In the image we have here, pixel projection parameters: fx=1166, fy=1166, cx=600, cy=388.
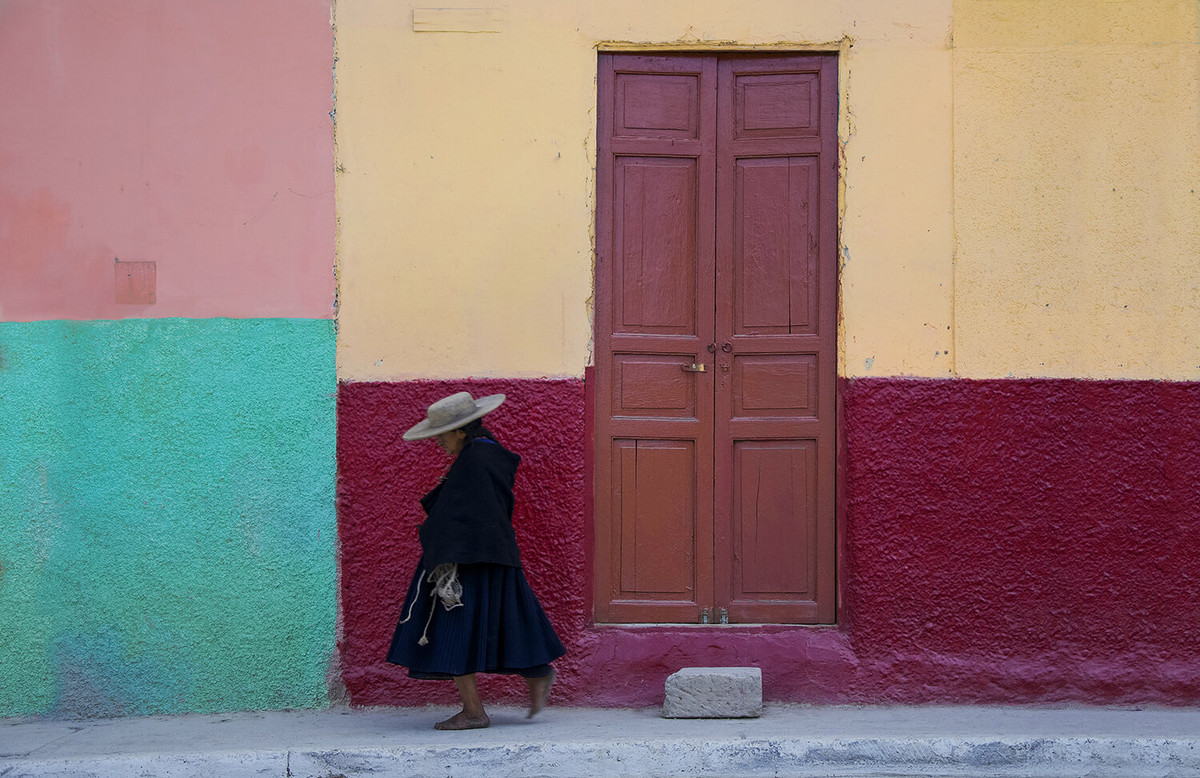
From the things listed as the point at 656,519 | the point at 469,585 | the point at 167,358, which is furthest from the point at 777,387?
the point at 167,358

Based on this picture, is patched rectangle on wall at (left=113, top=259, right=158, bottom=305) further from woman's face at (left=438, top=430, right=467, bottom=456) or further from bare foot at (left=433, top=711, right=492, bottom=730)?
bare foot at (left=433, top=711, right=492, bottom=730)

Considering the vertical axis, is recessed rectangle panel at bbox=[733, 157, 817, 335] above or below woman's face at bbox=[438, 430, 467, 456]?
above

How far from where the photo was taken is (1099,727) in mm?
4551

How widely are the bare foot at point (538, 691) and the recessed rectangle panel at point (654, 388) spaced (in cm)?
121

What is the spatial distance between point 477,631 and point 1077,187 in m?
3.18

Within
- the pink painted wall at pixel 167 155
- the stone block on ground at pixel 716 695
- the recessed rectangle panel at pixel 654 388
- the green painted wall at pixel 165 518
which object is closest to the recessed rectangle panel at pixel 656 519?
the recessed rectangle panel at pixel 654 388

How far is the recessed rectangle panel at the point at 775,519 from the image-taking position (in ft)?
17.0

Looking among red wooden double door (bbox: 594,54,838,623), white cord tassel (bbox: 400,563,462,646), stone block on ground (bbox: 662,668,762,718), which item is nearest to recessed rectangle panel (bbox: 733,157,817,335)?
red wooden double door (bbox: 594,54,838,623)

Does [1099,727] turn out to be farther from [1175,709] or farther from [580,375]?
[580,375]

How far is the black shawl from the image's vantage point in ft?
14.6

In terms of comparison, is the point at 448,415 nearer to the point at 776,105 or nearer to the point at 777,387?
the point at 777,387

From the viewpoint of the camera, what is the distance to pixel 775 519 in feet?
17.0

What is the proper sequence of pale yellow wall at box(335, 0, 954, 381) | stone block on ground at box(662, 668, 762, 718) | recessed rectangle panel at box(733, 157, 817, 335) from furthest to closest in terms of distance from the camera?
recessed rectangle panel at box(733, 157, 817, 335) → pale yellow wall at box(335, 0, 954, 381) → stone block on ground at box(662, 668, 762, 718)

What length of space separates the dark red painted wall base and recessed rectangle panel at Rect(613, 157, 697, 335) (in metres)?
0.50
